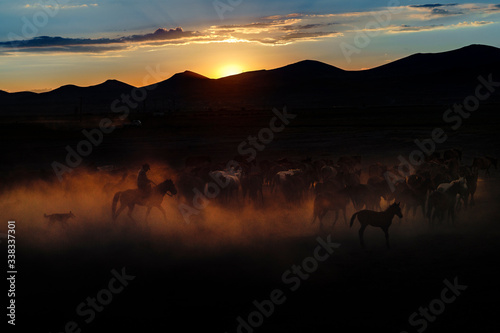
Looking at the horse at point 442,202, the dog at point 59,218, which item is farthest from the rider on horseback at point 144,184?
the horse at point 442,202

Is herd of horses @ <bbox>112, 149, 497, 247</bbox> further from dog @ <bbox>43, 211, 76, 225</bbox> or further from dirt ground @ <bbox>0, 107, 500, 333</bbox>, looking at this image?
dog @ <bbox>43, 211, 76, 225</bbox>

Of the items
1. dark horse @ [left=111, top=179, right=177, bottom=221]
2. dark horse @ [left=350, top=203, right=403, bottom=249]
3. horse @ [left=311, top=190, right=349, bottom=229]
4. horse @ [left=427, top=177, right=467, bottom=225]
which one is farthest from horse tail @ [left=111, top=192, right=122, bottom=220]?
horse @ [left=427, top=177, right=467, bottom=225]

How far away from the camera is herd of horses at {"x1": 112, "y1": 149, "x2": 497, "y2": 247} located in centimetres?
1230

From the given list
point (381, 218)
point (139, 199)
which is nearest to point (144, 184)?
point (139, 199)

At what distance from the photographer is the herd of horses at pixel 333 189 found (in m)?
12.3

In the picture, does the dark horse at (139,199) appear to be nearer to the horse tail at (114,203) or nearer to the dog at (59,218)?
the horse tail at (114,203)

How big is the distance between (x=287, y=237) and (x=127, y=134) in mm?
35571

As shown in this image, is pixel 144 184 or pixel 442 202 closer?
pixel 442 202

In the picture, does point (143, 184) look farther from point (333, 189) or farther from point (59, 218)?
point (333, 189)

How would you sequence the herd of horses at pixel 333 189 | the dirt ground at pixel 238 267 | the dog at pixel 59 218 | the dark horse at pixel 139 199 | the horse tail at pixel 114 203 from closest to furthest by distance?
the dirt ground at pixel 238 267 → the dog at pixel 59 218 → the herd of horses at pixel 333 189 → the dark horse at pixel 139 199 → the horse tail at pixel 114 203

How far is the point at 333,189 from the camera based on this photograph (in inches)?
542

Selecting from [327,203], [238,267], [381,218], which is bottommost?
[238,267]

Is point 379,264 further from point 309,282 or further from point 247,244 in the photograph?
point 247,244

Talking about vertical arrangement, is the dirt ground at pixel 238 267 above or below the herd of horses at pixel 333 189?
below
